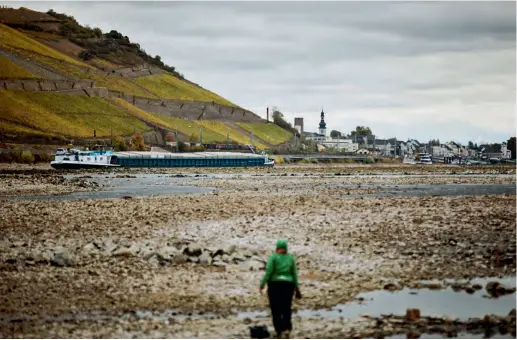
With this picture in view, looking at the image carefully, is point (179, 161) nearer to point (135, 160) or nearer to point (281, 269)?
point (135, 160)

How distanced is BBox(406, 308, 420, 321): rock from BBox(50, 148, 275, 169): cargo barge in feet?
365

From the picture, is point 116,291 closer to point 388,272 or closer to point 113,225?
point 388,272

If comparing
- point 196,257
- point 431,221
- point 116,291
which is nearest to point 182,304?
point 116,291

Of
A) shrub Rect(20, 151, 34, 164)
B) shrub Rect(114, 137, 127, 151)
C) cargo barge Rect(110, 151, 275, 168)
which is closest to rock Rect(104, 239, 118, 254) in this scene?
cargo barge Rect(110, 151, 275, 168)

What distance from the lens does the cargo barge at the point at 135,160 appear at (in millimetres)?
134500

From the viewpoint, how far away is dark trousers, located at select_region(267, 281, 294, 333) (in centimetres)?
2097

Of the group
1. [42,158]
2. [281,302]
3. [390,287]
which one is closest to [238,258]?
[390,287]

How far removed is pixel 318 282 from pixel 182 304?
467 centimetres

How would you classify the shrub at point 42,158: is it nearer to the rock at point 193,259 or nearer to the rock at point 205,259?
the rock at point 193,259

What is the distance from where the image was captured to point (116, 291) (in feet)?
87.5

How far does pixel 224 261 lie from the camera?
1225 inches

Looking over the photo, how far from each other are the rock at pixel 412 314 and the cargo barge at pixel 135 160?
365 feet

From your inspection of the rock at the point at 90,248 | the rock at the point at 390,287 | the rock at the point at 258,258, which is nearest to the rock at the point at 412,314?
the rock at the point at 390,287

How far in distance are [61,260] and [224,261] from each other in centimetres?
523
